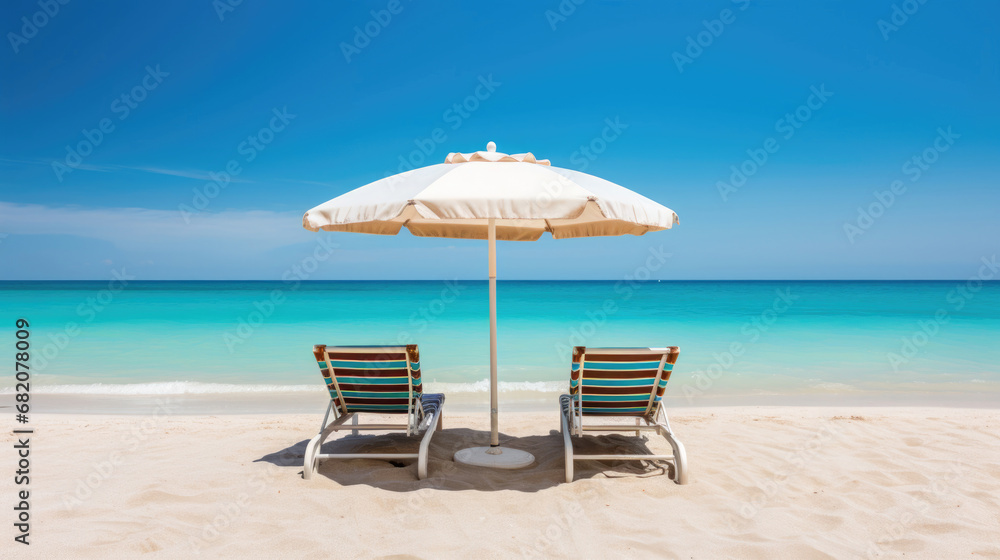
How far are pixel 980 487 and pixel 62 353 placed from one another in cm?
1509

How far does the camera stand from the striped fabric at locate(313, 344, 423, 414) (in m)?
3.59

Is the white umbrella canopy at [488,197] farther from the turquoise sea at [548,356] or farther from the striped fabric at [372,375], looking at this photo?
the turquoise sea at [548,356]

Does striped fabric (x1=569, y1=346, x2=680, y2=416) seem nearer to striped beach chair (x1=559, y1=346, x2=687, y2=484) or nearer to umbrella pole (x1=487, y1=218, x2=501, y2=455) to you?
striped beach chair (x1=559, y1=346, x2=687, y2=484)

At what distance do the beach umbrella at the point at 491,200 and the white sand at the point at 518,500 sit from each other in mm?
697

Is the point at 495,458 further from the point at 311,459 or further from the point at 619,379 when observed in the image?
the point at 311,459

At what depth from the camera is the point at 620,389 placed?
3658mm

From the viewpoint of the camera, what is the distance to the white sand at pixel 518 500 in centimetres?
258

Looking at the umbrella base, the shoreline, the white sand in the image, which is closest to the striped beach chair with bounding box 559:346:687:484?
the white sand

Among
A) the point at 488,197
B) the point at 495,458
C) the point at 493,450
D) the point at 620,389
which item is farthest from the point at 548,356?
the point at 488,197

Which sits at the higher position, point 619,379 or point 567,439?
point 619,379

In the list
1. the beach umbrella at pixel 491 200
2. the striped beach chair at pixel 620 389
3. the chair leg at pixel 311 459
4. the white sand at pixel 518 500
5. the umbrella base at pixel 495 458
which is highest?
the beach umbrella at pixel 491 200

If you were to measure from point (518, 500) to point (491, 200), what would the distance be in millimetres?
1754

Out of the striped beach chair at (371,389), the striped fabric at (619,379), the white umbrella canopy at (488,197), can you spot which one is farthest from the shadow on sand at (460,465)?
the white umbrella canopy at (488,197)

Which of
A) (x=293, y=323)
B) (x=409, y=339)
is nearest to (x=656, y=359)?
(x=409, y=339)
